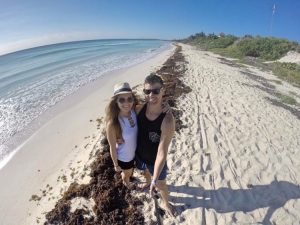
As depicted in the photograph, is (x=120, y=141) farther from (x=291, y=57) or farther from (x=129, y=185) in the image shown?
(x=291, y=57)

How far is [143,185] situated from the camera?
5164mm

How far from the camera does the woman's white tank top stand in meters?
3.54

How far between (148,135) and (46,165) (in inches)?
152

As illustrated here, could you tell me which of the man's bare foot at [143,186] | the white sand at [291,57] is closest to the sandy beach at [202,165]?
the man's bare foot at [143,186]

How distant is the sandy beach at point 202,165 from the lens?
4.81 m

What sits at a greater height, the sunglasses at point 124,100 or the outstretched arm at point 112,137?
the sunglasses at point 124,100

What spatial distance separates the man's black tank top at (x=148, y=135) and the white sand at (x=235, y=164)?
1436 mm

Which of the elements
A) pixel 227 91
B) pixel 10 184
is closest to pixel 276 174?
pixel 10 184

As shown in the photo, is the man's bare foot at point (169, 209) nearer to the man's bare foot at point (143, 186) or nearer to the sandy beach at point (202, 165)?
the sandy beach at point (202, 165)

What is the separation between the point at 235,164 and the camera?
20.4 feet

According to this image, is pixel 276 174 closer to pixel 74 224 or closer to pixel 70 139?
pixel 74 224

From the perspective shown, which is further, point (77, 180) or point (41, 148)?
point (41, 148)

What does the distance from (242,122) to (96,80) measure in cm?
991

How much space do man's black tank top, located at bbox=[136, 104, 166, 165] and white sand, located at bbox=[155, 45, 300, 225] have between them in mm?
1436
